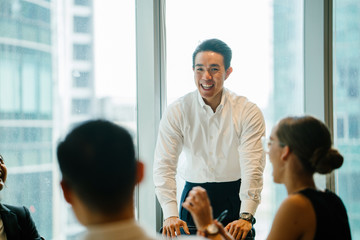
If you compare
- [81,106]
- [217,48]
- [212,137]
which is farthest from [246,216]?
[81,106]

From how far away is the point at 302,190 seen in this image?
4.37 ft

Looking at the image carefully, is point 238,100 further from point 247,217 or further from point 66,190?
point 66,190

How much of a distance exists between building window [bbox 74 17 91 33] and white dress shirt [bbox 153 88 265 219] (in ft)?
3.43

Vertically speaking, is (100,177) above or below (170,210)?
above

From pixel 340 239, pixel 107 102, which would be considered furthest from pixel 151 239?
pixel 107 102

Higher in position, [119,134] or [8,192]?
[119,134]

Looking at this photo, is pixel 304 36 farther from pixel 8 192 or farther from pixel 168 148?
pixel 8 192

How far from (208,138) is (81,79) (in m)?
1.17

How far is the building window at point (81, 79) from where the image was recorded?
2.94 meters

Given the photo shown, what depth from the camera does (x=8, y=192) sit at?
2.84 metres

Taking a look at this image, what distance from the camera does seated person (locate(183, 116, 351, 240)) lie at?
1.27m

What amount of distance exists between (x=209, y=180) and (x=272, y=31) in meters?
1.28

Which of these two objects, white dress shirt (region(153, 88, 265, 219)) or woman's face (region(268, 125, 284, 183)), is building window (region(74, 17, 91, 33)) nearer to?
white dress shirt (region(153, 88, 265, 219))

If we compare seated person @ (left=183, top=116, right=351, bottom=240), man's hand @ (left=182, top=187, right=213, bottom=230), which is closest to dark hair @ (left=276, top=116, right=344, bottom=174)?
seated person @ (left=183, top=116, right=351, bottom=240)
